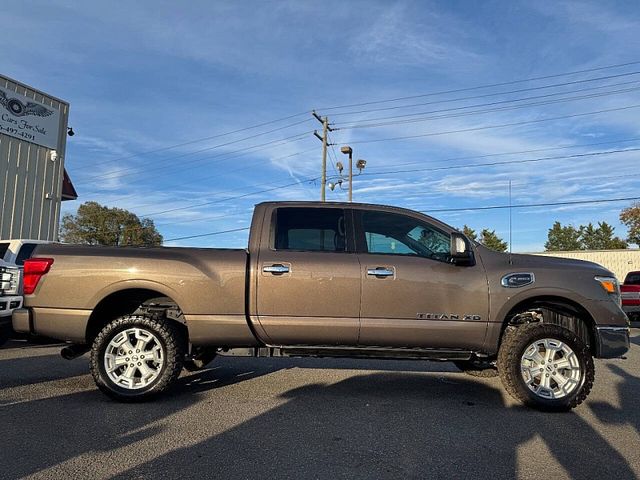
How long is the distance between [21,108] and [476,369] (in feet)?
50.1

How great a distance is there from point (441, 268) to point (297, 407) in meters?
1.99

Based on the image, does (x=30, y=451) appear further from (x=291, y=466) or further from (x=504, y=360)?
(x=504, y=360)

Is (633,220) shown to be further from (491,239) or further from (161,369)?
(161,369)

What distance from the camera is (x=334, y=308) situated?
5.16 metres

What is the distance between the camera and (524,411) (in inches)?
200

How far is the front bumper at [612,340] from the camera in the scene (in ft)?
17.0

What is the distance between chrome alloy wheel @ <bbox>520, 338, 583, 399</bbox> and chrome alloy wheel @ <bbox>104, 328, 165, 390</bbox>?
365cm

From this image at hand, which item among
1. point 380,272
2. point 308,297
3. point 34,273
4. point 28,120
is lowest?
point 308,297

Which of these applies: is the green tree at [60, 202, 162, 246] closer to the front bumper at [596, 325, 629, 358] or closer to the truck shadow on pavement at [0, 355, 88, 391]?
the truck shadow on pavement at [0, 355, 88, 391]

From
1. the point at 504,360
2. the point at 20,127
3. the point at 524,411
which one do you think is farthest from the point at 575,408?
the point at 20,127

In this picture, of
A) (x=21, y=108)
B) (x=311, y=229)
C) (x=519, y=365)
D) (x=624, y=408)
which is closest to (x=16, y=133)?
(x=21, y=108)

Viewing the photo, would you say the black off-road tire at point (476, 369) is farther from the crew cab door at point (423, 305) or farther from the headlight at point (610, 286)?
the headlight at point (610, 286)

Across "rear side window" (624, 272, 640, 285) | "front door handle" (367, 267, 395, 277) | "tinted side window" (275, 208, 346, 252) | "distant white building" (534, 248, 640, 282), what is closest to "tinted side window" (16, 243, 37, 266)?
"tinted side window" (275, 208, 346, 252)

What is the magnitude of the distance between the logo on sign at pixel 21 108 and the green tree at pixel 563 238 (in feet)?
226
